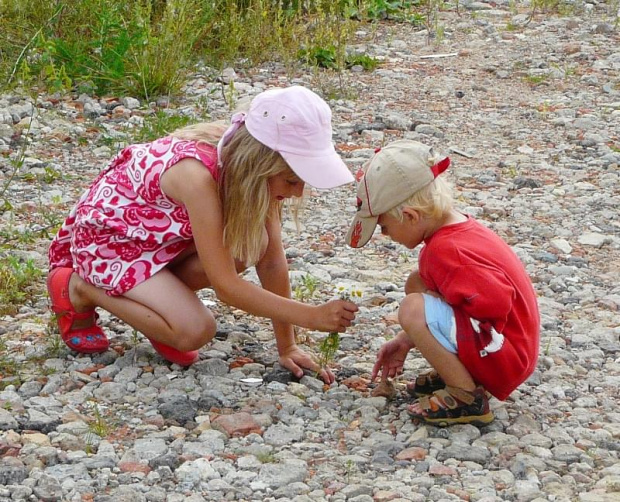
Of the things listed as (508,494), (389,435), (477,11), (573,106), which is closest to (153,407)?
(389,435)

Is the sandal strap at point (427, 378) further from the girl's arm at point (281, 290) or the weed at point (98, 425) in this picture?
the weed at point (98, 425)

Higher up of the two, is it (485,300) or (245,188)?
(245,188)

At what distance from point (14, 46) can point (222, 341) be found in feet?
13.0

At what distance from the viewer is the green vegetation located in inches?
289

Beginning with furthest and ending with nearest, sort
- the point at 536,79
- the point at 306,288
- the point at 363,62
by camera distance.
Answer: the point at 363,62 < the point at 536,79 < the point at 306,288

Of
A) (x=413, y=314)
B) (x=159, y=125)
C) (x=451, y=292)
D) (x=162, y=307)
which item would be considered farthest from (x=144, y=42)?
(x=451, y=292)

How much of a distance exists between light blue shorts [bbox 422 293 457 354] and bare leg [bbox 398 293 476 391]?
0.01m

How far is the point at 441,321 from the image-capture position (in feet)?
11.9

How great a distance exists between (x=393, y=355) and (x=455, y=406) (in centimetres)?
35

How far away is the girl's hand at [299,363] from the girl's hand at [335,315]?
Answer: 40 centimetres

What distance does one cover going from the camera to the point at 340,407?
3.92m

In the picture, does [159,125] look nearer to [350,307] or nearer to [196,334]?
[196,334]

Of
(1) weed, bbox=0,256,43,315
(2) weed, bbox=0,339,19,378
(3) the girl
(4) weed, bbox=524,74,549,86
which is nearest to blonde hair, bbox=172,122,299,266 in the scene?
(3) the girl

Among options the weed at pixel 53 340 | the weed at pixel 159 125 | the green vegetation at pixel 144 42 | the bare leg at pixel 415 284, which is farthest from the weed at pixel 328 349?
the green vegetation at pixel 144 42
